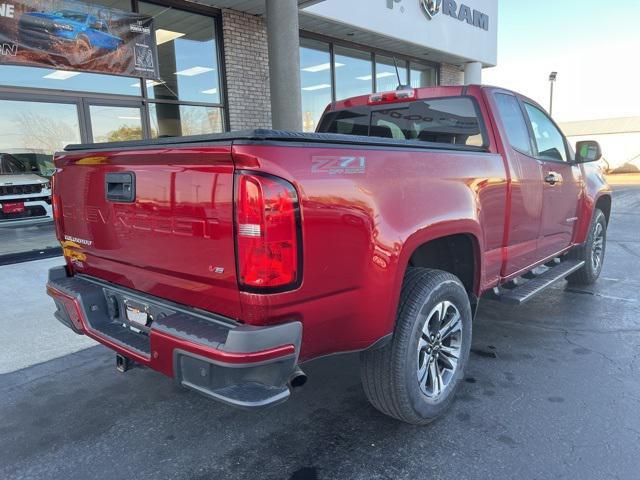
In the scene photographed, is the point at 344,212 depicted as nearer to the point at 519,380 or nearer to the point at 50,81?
the point at 519,380

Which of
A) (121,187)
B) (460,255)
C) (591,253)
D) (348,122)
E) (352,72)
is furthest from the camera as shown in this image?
(352,72)

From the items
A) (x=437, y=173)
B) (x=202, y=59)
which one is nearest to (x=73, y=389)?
(x=437, y=173)

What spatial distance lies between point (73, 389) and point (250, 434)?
4.92 feet

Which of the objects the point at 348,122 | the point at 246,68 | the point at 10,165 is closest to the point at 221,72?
the point at 246,68

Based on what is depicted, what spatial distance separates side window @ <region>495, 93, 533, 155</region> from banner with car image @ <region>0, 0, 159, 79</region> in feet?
19.9

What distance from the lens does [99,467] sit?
2.59 metres

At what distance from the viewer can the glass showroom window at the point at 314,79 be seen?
35.2 ft

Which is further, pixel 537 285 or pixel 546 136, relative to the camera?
pixel 546 136

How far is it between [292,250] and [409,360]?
1.03 m

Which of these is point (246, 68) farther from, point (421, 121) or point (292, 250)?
point (292, 250)

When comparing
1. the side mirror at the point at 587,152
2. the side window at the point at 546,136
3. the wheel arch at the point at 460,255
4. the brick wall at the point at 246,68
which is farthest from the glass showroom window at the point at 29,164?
the side mirror at the point at 587,152

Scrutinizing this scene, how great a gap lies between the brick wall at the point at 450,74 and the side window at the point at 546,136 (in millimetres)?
10017

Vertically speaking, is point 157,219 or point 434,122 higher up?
point 434,122

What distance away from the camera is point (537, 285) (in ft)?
13.5
